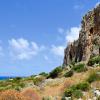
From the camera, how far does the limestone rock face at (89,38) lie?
54.8 meters

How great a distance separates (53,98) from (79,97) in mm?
2008

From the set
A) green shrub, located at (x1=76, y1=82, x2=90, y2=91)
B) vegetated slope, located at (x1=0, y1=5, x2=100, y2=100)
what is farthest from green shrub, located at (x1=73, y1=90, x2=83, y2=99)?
green shrub, located at (x1=76, y1=82, x2=90, y2=91)

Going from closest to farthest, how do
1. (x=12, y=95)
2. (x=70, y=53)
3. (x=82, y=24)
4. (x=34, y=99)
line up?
1. (x=12, y=95)
2. (x=34, y=99)
3. (x=82, y=24)
4. (x=70, y=53)

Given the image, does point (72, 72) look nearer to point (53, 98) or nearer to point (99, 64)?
point (99, 64)

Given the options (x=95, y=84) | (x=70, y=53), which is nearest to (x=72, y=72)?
(x=95, y=84)

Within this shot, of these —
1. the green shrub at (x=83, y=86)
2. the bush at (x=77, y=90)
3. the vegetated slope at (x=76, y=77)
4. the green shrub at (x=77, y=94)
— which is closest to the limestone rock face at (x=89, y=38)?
the vegetated slope at (x=76, y=77)

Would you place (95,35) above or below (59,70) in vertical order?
above

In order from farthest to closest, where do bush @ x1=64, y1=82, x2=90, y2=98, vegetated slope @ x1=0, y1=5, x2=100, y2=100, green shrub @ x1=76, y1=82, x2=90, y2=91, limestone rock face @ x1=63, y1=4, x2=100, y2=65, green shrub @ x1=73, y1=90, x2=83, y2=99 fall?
limestone rock face @ x1=63, y1=4, x2=100, y2=65
green shrub @ x1=76, y1=82, x2=90, y2=91
vegetated slope @ x1=0, y1=5, x2=100, y2=100
bush @ x1=64, y1=82, x2=90, y2=98
green shrub @ x1=73, y1=90, x2=83, y2=99

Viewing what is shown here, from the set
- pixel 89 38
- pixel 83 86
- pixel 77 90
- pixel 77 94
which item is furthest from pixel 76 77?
pixel 89 38

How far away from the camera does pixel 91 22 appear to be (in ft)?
192

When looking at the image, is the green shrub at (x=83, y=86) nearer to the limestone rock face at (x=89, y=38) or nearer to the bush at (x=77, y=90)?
the bush at (x=77, y=90)

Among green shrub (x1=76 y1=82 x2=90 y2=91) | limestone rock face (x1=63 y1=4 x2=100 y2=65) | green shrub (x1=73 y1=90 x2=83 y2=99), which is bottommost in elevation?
green shrub (x1=73 y1=90 x2=83 y2=99)

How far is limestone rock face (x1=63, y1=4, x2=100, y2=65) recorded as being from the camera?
54.8 meters

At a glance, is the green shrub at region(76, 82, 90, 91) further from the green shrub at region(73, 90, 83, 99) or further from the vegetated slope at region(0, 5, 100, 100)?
the green shrub at region(73, 90, 83, 99)
